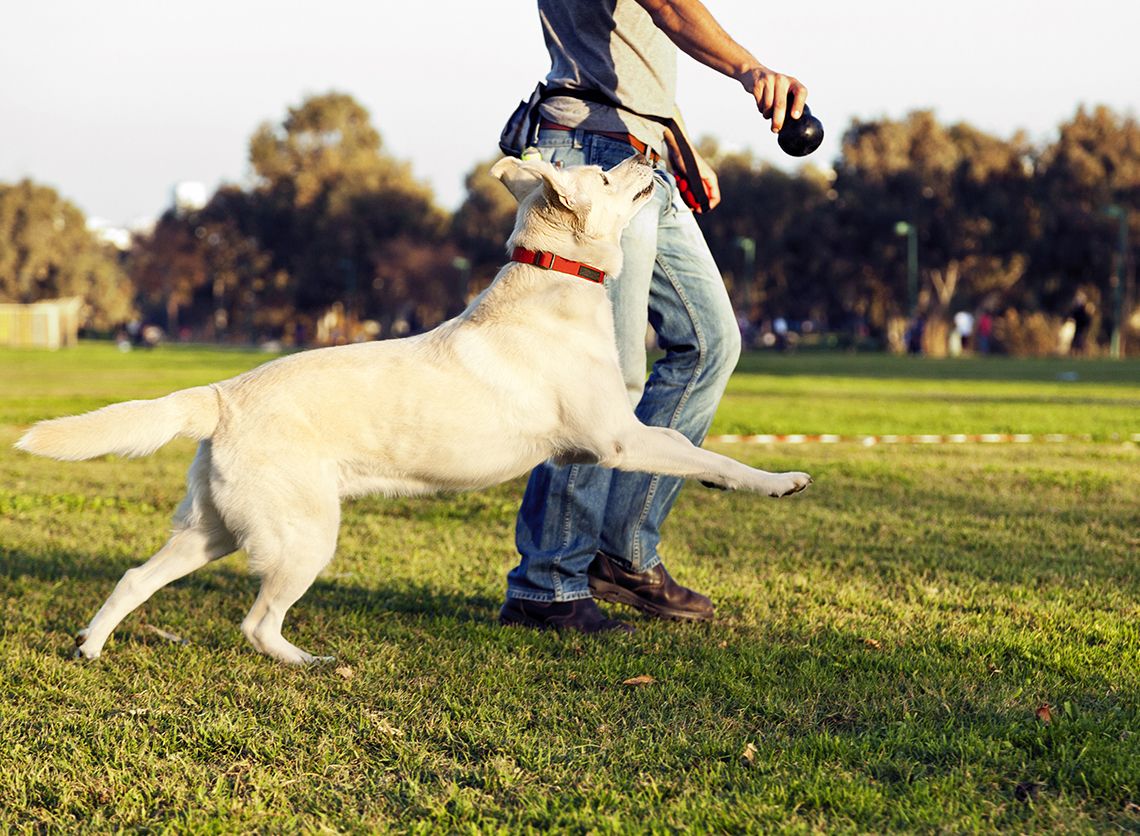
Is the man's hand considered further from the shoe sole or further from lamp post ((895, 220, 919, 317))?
lamp post ((895, 220, 919, 317))

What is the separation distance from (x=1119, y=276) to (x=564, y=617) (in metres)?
50.5

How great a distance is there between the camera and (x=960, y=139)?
196 ft

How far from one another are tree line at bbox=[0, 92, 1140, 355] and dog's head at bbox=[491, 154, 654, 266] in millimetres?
33994

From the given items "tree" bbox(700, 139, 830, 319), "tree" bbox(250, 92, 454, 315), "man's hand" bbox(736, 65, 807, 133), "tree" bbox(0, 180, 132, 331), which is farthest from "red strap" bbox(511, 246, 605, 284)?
"tree" bbox(0, 180, 132, 331)

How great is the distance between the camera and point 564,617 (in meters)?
4.61

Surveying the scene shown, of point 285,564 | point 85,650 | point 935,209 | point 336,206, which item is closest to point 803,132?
point 285,564

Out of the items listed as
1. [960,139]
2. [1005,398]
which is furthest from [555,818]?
[960,139]

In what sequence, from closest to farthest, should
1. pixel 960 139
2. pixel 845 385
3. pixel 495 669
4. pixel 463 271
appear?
1. pixel 495 669
2. pixel 845 385
3. pixel 960 139
4. pixel 463 271

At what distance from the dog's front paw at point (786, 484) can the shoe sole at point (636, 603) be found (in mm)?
710

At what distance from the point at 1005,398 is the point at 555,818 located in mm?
17794

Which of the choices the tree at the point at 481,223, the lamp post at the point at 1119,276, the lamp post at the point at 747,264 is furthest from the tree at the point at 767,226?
the lamp post at the point at 1119,276

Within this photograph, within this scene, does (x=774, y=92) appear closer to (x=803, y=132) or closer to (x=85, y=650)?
(x=803, y=132)

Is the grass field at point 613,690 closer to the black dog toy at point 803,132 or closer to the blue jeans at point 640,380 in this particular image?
the blue jeans at point 640,380

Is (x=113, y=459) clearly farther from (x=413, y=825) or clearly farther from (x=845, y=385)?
(x=845, y=385)
